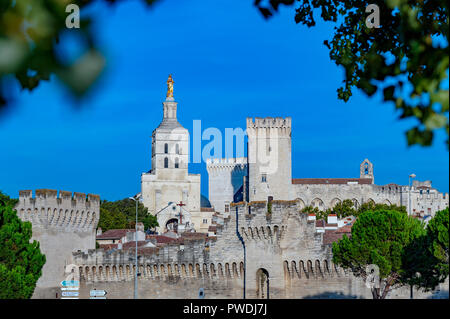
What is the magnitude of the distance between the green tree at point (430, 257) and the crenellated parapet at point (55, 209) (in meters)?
21.3

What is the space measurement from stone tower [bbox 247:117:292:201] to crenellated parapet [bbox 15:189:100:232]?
2829 inches

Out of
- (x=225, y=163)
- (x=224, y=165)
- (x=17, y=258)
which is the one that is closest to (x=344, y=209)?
(x=224, y=165)

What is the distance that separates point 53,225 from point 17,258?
4105 millimetres

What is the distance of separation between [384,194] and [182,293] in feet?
302

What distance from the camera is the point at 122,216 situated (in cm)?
10956

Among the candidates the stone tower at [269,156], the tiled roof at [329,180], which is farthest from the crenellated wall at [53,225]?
the tiled roof at [329,180]

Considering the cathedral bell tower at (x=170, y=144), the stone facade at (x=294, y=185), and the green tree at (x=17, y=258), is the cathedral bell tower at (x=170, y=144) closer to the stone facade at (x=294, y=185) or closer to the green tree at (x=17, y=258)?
the stone facade at (x=294, y=185)

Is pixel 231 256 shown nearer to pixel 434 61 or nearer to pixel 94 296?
pixel 94 296

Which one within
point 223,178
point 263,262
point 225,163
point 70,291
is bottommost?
point 70,291

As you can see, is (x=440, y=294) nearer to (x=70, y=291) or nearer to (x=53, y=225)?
(x=70, y=291)

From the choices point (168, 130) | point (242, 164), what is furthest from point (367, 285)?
point (242, 164)

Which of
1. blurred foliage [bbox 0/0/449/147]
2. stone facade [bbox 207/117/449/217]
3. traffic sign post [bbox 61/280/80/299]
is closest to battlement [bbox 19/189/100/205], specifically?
traffic sign post [bbox 61/280/80/299]

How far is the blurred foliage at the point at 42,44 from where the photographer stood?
3508mm

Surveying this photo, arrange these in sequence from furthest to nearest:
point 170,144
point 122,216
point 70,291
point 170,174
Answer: point 170,144
point 170,174
point 122,216
point 70,291
